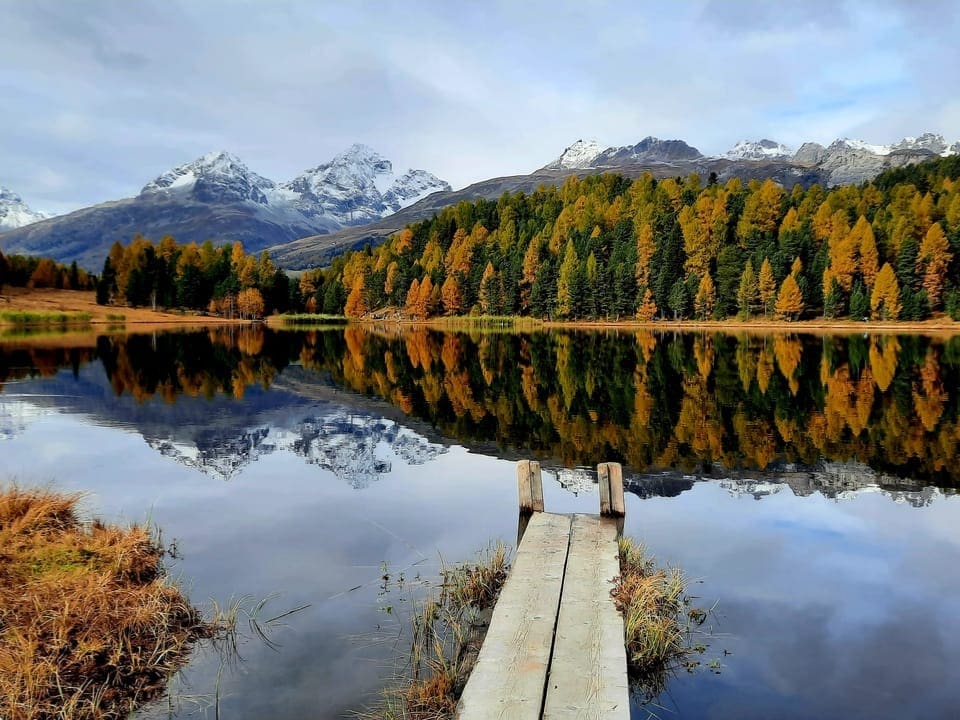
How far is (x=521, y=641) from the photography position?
7945mm

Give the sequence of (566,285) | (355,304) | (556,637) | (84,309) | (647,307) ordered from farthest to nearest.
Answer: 1. (355,304)
2. (566,285)
3. (647,307)
4. (84,309)
5. (556,637)

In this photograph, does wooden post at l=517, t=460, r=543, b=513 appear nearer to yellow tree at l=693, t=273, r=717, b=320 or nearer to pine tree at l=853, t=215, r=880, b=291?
yellow tree at l=693, t=273, r=717, b=320

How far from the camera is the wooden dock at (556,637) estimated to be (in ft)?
21.7

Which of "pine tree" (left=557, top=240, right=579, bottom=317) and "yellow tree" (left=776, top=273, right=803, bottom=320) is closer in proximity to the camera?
"yellow tree" (left=776, top=273, right=803, bottom=320)

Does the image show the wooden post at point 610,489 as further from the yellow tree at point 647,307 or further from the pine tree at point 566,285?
the pine tree at point 566,285

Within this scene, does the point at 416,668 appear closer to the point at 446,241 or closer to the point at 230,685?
the point at 230,685

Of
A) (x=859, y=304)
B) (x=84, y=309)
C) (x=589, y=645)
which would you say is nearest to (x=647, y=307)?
(x=859, y=304)

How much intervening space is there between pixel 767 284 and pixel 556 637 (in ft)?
390

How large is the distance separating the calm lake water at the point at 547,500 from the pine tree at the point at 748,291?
82942 millimetres

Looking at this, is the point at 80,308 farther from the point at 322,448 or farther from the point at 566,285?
the point at 322,448

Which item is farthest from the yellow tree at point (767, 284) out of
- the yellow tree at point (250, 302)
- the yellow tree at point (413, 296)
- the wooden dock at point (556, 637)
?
the wooden dock at point (556, 637)

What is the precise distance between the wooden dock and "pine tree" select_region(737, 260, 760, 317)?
114393 millimetres

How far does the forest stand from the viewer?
110625mm

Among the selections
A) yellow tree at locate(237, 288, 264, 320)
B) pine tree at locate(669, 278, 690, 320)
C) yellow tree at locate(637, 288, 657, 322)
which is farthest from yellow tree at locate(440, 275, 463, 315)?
pine tree at locate(669, 278, 690, 320)
